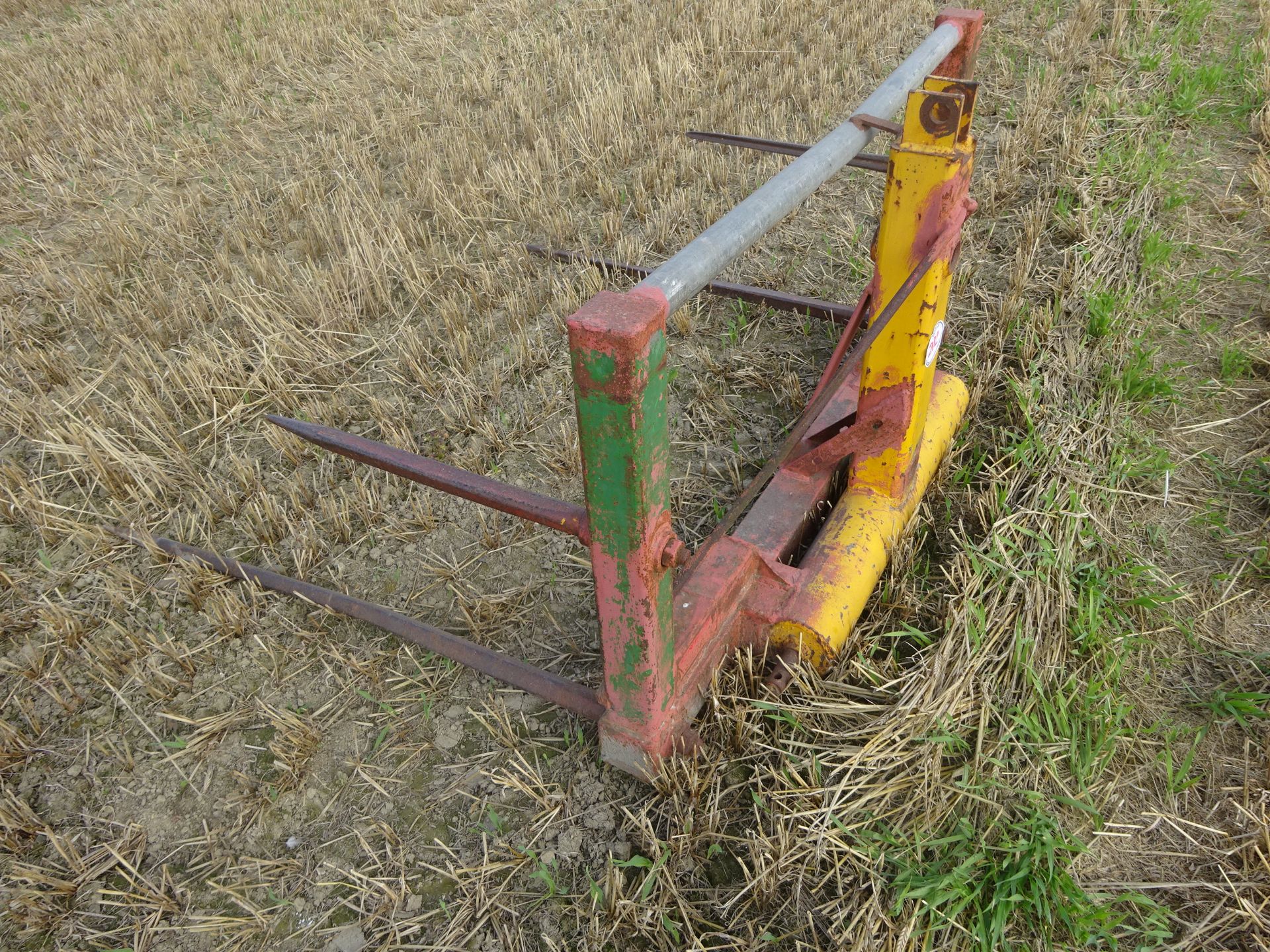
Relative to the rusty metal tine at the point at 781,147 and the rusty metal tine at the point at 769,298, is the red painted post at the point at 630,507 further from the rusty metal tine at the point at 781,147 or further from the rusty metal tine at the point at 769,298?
the rusty metal tine at the point at 769,298

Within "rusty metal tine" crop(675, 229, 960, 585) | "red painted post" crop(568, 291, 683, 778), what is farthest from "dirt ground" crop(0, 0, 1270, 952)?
"rusty metal tine" crop(675, 229, 960, 585)

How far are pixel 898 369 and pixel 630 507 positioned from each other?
1059 mm

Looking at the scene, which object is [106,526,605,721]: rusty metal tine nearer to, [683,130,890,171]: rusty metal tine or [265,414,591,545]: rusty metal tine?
[265,414,591,545]: rusty metal tine

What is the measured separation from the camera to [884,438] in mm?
2252

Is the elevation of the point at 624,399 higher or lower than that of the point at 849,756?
higher

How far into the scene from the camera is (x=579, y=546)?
2672 mm

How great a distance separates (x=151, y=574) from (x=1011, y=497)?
2763mm

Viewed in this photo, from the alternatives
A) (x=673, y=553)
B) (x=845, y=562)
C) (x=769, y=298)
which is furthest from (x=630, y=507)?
(x=769, y=298)

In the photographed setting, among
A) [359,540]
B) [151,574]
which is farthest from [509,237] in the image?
[151,574]

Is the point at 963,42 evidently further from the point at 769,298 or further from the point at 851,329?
the point at 769,298

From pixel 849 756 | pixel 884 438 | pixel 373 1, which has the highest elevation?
pixel 373 1

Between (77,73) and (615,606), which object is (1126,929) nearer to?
(615,606)

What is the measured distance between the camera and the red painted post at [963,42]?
7.82ft

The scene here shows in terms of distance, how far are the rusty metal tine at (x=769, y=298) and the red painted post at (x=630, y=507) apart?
177 centimetres
